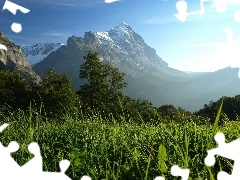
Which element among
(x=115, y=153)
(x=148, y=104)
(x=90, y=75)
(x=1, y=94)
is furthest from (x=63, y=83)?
(x=115, y=153)

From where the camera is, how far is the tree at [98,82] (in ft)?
237

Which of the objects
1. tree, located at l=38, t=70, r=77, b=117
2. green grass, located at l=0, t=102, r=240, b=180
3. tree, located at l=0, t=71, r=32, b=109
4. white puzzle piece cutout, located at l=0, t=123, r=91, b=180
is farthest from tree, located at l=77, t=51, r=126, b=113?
white puzzle piece cutout, located at l=0, t=123, r=91, b=180

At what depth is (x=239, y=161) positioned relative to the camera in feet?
6.59

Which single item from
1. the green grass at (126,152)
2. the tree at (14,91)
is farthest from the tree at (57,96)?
the green grass at (126,152)

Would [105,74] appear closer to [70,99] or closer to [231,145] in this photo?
[70,99]

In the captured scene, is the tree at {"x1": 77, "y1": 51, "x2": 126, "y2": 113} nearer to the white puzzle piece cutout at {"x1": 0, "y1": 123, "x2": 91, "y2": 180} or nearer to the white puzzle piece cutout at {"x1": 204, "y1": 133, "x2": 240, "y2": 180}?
the white puzzle piece cutout at {"x1": 0, "y1": 123, "x2": 91, "y2": 180}

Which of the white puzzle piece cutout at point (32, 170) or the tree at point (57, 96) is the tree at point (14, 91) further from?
the white puzzle piece cutout at point (32, 170)

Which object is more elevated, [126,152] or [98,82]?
[98,82]

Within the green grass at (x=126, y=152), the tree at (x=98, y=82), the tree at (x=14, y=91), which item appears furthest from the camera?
the tree at (x=98, y=82)

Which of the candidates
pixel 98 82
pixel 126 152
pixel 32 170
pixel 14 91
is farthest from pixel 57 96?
pixel 32 170

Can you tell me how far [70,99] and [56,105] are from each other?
8.52 feet

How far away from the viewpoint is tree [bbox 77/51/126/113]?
72.4m

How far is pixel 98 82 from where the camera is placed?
240ft

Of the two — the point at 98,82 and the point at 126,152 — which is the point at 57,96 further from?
the point at 126,152
